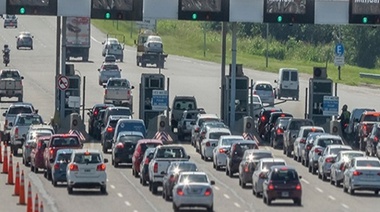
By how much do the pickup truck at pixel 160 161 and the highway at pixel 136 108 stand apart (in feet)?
1.53

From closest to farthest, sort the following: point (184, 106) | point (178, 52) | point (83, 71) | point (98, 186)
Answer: point (98, 186), point (184, 106), point (83, 71), point (178, 52)

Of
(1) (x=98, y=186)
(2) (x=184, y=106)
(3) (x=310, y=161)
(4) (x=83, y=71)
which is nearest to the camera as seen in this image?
(1) (x=98, y=186)

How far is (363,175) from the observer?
44.7 meters

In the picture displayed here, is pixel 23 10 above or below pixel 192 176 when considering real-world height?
above

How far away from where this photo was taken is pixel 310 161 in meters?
52.4

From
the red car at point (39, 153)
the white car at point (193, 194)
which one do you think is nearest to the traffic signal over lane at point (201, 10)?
the red car at point (39, 153)

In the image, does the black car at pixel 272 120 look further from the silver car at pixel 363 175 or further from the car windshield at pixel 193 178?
the car windshield at pixel 193 178

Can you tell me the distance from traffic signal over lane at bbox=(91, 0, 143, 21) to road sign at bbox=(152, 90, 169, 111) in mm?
5116

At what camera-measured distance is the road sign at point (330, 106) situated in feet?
215

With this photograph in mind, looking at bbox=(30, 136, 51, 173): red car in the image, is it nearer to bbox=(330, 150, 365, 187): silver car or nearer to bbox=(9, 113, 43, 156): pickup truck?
bbox=(9, 113, 43, 156): pickup truck

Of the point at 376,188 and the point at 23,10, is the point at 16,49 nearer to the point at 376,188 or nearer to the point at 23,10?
the point at 23,10

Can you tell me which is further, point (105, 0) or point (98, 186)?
point (105, 0)

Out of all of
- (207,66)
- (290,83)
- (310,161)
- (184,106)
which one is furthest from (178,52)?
(310,161)

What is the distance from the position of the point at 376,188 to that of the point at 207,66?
2763 inches
